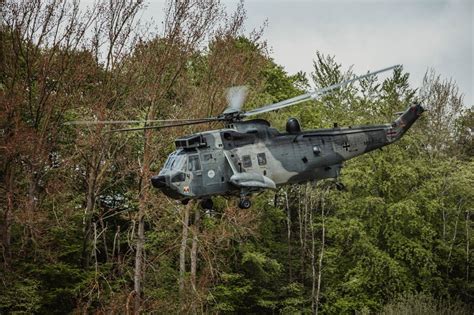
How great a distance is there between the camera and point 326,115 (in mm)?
27641

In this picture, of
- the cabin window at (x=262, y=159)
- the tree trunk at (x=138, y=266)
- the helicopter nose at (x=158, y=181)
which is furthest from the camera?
the tree trunk at (x=138, y=266)

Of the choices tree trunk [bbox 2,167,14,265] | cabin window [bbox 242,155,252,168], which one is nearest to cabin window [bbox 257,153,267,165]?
cabin window [bbox 242,155,252,168]

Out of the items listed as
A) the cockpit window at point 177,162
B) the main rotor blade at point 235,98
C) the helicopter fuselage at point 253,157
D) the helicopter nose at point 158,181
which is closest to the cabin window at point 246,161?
the helicopter fuselage at point 253,157

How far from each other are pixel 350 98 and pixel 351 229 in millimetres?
5907

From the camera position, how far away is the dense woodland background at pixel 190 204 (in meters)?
19.5

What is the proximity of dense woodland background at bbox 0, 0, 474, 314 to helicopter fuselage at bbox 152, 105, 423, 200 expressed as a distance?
6.69 metres

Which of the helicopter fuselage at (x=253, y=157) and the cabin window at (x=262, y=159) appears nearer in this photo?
the helicopter fuselage at (x=253, y=157)

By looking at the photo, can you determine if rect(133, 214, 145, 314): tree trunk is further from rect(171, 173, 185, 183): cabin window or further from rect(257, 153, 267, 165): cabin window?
rect(171, 173, 185, 183): cabin window

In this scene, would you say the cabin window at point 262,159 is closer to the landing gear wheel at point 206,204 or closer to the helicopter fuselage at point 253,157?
the helicopter fuselage at point 253,157

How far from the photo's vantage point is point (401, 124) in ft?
43.0

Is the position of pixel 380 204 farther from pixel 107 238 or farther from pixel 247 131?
pixel 247 131

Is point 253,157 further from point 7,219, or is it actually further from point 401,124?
point 7,219

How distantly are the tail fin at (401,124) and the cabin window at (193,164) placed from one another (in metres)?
4.44

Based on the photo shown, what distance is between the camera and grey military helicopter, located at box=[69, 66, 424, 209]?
35.4ft
